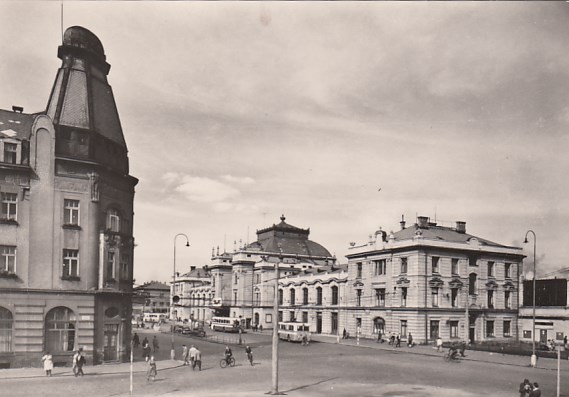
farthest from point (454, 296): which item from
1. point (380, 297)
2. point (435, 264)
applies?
point (380, 297)

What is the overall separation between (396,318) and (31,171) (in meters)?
41.7

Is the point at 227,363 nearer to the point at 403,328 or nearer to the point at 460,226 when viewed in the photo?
the point at 403,328

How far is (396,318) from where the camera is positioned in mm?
61562

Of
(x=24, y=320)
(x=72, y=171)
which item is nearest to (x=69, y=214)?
(x=72, y=171)

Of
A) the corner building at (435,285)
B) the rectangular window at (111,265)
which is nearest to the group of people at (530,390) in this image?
the rectangular window at (111,265)

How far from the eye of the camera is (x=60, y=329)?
3391 cm

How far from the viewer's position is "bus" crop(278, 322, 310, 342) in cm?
6162

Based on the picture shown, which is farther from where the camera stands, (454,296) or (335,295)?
(335,295)

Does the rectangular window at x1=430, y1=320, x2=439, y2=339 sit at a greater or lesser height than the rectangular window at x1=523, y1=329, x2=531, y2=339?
greater

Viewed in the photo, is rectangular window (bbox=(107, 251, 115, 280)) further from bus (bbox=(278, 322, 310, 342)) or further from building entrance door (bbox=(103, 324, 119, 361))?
bus (bbox=(278, 322, 310, 342))

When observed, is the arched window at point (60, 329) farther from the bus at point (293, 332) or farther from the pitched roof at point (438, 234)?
the pitched roof at point (438, 234)

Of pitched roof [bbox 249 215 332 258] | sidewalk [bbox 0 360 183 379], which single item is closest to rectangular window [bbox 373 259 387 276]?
sidewalk [bbox 0 360 183 379]

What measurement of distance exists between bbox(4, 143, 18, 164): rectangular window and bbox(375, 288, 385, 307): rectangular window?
142 ft

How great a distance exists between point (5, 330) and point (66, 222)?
22.9ft
